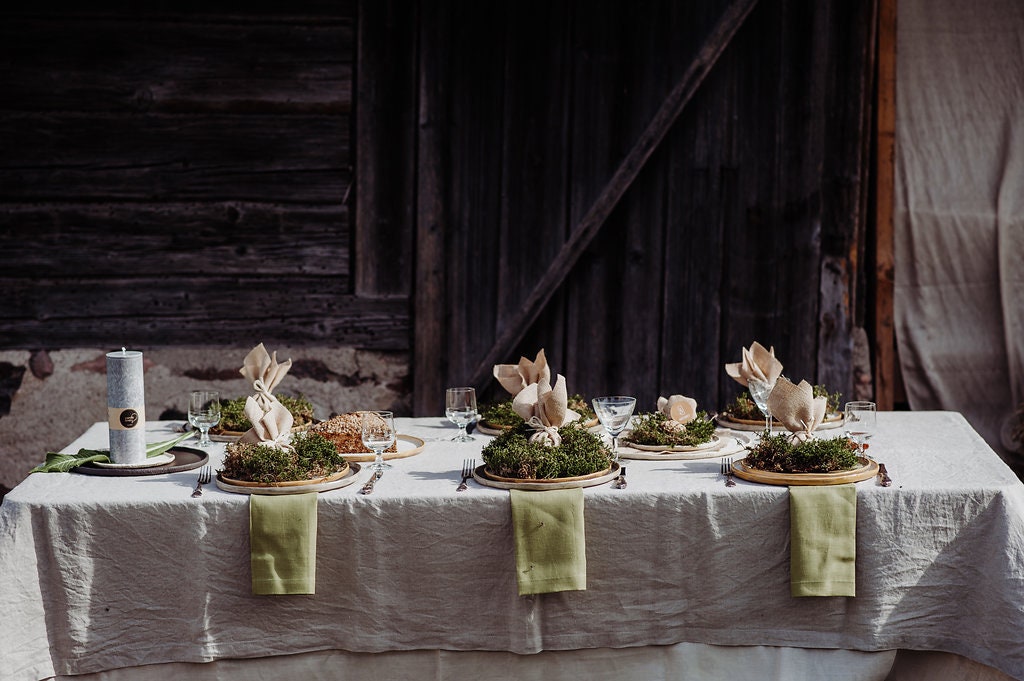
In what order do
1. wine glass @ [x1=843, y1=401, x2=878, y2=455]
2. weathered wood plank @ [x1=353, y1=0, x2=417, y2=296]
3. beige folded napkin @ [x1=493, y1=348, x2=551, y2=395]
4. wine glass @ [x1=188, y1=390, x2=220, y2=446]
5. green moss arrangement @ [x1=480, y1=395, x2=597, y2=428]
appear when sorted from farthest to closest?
weathered wood plank @ [x1=353, y1=0, x2=417, y2=296]
green moss arrangement @ [x1=480, y1=395, x2=597, y2=428]
beige folded napkin @ [x1=493, y1=348, x2=551, y2=395]
wine glass @ [x1=188, y1=390, x2=220, y2=446]
wine glass @ [x1=843, y1=401, x2=878, y2=455]

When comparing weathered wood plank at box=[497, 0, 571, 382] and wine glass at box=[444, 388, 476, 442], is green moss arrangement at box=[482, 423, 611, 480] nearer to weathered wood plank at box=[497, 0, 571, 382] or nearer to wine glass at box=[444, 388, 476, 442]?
wine glass at box=[444, 388, 476, 442]

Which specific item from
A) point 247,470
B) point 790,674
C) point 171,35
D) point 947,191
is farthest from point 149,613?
point 947,191

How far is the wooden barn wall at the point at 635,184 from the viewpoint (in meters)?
4.76

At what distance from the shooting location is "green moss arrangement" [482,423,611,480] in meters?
2.64

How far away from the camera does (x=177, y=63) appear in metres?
4.77

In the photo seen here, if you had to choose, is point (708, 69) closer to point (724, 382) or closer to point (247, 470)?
point (724, 382)

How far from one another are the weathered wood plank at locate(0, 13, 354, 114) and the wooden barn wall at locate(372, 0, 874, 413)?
0.22 m

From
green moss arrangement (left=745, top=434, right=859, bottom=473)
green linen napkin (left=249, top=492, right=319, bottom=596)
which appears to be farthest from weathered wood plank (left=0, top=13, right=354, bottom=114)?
green moss arrangement (left=745, top=434, right=859, bottom=473)

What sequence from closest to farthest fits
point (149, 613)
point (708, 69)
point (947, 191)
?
point (149, 613), point (708, 69), point (947, 191)

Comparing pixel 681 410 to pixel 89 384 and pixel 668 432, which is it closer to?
pixel 668 432

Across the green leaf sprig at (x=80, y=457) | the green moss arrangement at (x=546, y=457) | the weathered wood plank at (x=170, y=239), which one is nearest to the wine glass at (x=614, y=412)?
the green moss arrangement at (x=546, y=457)

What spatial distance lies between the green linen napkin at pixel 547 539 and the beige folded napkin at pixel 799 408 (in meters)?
0.60

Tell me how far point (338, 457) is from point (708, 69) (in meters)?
2.75

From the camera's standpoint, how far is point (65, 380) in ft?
15.9
